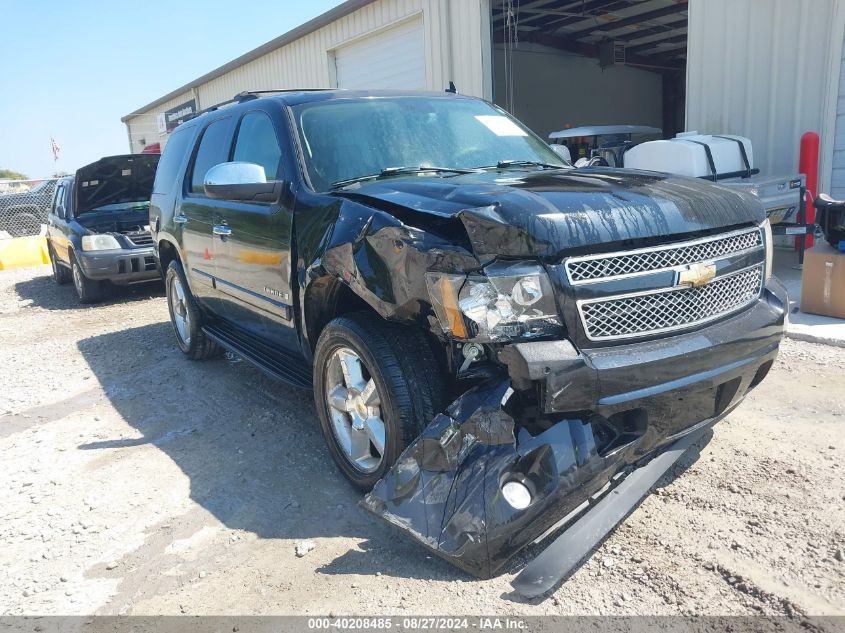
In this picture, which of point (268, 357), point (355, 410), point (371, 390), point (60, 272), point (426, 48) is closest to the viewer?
point (371, 390)

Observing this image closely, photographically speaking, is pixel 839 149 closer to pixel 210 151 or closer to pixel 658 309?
pixel 658 309

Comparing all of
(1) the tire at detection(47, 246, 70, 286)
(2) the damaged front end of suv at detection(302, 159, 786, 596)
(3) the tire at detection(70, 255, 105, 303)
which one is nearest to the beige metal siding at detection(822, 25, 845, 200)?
(2) the damaged front end of suv at detection(302, 159, 786, 596)

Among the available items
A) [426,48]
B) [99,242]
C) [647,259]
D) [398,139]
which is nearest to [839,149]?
[398,139]

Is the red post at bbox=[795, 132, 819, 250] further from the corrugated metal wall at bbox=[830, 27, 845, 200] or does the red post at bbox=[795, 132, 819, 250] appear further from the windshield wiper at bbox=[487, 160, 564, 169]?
the windshield wiper at bbox=[487, 160, 564, 169]

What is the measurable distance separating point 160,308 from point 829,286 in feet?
24.5

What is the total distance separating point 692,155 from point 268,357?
505 cm

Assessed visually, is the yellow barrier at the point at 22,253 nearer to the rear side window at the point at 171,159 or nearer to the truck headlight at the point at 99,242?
the truck headlight at the point at 99,242

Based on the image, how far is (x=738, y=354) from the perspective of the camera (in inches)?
106

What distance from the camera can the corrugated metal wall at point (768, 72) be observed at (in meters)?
7.27

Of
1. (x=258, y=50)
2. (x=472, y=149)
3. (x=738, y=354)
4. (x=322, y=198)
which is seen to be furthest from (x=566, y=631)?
(x=258, y=50)

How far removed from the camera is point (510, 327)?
2.39m

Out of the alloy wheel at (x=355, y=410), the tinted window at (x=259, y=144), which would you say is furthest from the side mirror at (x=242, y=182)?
the alloy wheel at (x=355, y=410)

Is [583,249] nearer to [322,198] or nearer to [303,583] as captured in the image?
[322,198]

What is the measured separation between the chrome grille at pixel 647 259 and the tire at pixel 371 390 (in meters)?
0.75
